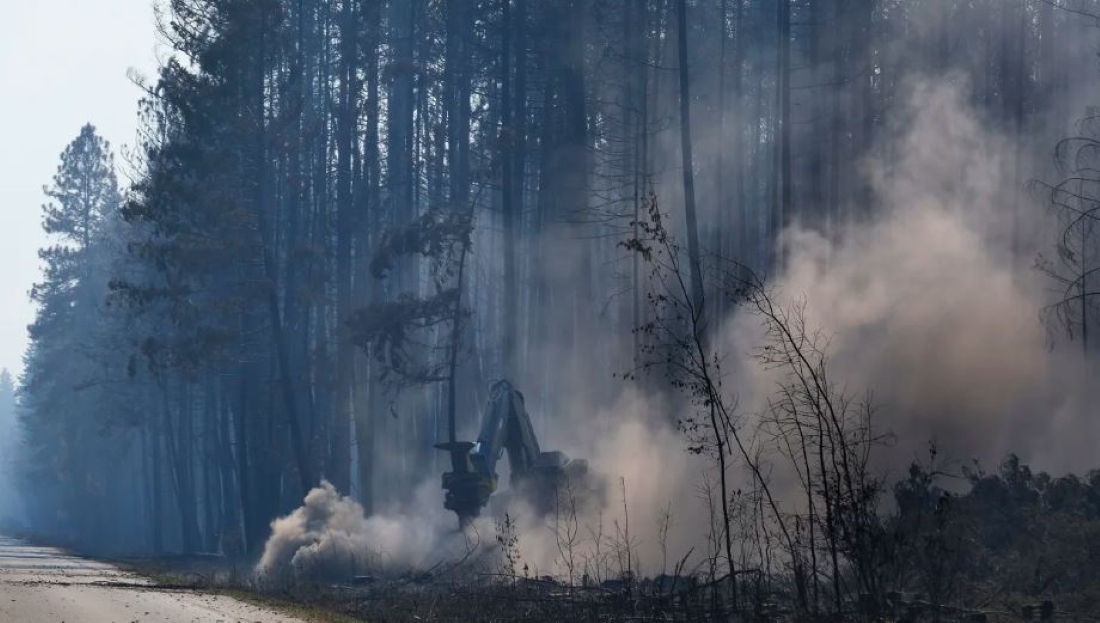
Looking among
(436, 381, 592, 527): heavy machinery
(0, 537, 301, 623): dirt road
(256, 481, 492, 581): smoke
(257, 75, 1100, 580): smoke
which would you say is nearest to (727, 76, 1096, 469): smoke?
(257, 75, 1100, 580): smoke

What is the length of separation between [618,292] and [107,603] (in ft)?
75.2

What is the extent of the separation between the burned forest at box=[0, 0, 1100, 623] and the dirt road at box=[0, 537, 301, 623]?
596mm

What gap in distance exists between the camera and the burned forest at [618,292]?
20.9 meters

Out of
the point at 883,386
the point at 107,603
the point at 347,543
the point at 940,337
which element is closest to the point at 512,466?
the point at 347,543

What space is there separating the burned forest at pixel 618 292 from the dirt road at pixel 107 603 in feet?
1.95

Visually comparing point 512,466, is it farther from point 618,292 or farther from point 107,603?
point 107,603

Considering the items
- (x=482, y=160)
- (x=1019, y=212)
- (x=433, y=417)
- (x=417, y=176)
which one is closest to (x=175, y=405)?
(x=433, y=417)

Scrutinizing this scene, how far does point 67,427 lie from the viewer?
84.4 meters

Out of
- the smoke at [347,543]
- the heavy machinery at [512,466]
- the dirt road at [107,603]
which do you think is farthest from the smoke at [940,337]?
the dirt road at [107,603]

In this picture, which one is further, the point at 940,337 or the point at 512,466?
the point at 512,466

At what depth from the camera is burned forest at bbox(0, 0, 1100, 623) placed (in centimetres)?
2091

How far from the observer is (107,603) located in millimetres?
18719

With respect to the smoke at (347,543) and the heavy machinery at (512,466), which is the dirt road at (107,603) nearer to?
the smoke at (347,543)

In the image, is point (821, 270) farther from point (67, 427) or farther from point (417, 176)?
point (67, 427)
